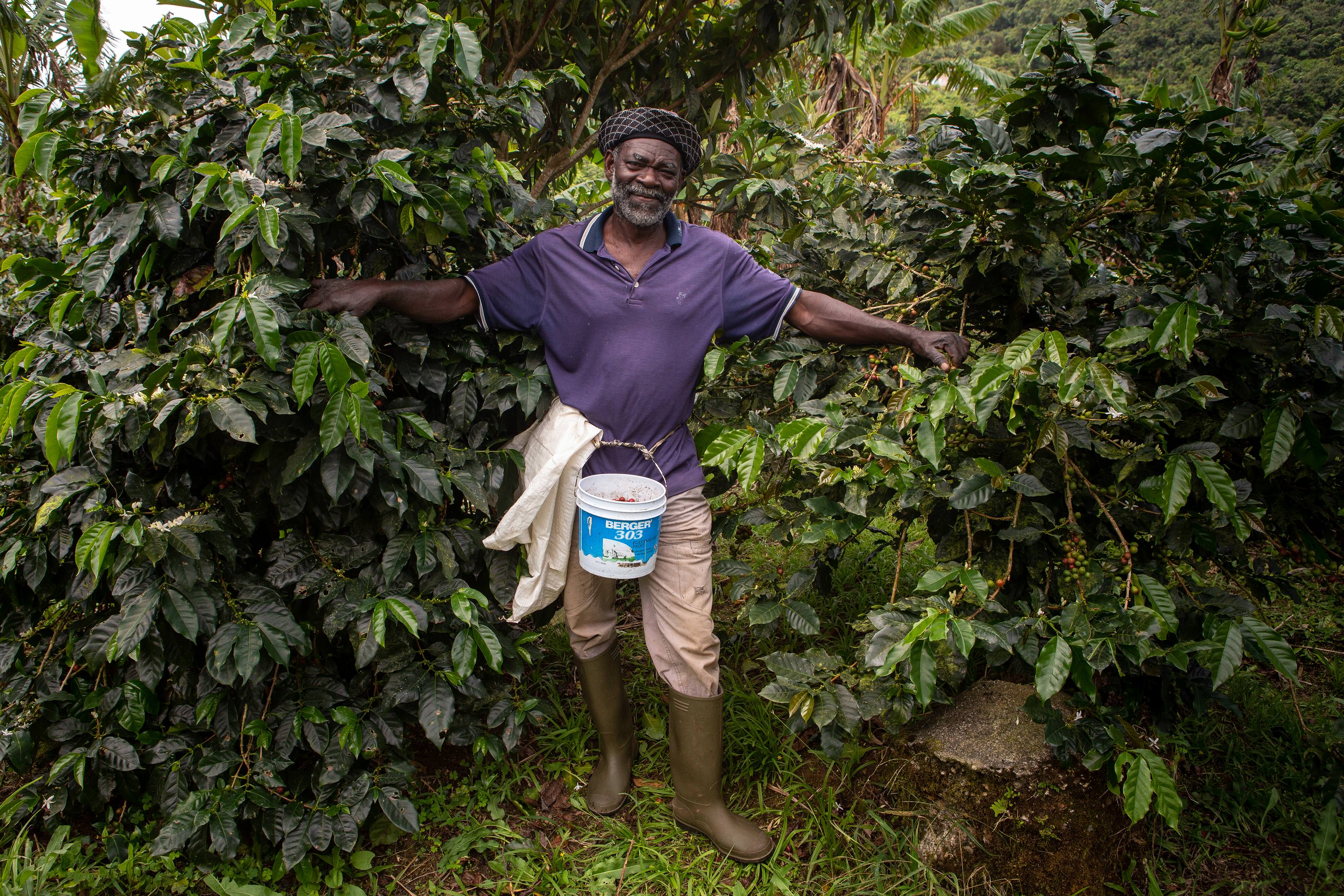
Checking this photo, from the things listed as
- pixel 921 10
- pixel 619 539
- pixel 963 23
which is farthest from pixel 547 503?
pixel 963 23

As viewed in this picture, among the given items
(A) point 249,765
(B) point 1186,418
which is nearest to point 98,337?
(A) point 249,765

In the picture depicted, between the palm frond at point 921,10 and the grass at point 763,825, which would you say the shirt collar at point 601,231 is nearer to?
the grass at point 763,825

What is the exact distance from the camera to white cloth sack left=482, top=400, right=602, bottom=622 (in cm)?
221

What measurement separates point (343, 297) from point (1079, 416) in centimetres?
175

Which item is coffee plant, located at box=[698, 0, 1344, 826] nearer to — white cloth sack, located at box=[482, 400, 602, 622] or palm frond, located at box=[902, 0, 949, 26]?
white cloth sack, located at box=[482, 400, 602, 622]

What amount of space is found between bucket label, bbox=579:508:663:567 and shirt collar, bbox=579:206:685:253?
75 centimetres

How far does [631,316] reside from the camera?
7.24 ft

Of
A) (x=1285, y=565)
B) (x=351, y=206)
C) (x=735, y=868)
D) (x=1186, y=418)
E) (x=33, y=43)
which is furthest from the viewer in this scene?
(x=33, y=43)

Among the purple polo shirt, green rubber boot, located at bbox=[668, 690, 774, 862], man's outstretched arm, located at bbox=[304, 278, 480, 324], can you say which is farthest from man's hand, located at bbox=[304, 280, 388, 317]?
green rubber boot, located at bbox=[668, 690, 774, 862]

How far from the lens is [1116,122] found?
1979 millimetres

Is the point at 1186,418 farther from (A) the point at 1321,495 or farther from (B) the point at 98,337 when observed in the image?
(B) the point at 98,337

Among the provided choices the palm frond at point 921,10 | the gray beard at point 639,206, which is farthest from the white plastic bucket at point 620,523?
the palm frond at point 921,10

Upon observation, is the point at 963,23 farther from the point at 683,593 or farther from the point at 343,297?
the point at 343,297

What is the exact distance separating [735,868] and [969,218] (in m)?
1.89
